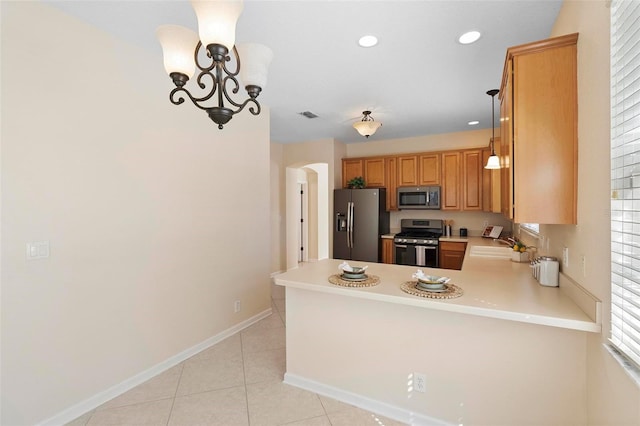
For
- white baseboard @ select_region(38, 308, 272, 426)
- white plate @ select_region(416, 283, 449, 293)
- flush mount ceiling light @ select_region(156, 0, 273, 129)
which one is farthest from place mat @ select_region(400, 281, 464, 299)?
white baseboard @ select_region(38, 308, 272, 426)

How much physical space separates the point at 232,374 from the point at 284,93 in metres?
2.87

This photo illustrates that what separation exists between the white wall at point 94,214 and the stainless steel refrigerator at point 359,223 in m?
2.70

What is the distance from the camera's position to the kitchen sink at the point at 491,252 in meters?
3.57

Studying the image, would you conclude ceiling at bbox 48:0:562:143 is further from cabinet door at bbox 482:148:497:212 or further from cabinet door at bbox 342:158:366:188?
cabinet door at bbox 342:158:366:188

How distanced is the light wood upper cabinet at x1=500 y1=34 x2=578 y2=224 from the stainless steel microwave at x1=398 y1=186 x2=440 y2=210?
3497 mm

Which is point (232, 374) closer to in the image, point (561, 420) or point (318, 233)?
point (561, 420)

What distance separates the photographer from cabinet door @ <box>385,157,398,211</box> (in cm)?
550

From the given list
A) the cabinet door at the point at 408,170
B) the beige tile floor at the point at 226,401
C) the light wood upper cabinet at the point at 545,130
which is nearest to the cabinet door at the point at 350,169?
the cabinet door at the point at 408,170

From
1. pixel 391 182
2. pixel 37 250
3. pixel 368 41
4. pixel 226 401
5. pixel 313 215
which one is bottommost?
pixel 226 401

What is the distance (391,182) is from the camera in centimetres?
553

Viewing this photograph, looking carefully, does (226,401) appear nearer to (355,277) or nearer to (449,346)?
(355,277)

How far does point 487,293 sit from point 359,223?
11.6 ft

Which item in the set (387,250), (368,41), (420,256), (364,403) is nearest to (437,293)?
(364,403)

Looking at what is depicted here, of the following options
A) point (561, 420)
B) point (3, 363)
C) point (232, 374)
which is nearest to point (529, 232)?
point (561, 420)
